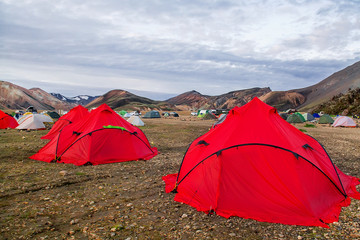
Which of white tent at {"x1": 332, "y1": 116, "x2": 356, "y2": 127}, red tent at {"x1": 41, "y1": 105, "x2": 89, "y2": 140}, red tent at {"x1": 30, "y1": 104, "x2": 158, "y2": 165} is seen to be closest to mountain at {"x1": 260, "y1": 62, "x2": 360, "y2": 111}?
white tent at {"x1": 332, "y1": 116, "x2": 356, "y2": 127}

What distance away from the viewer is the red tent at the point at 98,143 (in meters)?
10.6

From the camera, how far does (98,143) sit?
423 inches

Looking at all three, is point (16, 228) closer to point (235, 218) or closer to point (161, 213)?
point (161, 213)

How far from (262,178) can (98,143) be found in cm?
729

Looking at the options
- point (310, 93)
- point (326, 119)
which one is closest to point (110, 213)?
point (326, 119)

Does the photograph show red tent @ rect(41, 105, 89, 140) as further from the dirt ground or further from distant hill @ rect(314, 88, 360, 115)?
distant hill @ rect(314, 88, 360, 115)

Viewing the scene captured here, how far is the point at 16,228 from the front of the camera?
16.6 ft

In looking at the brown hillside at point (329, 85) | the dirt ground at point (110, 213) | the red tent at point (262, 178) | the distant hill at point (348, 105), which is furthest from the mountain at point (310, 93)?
the dirt ground at point (110, 213)

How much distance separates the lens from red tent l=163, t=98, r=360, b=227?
5591mm

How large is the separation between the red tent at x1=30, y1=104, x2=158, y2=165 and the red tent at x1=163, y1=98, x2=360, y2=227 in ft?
15.7

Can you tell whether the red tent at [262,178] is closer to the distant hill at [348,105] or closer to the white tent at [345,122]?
the white tent at [345,122]

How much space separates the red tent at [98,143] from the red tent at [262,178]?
480 cm

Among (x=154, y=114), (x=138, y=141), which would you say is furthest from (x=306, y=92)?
(x=138, y=141)

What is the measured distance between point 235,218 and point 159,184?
10.3 ft
